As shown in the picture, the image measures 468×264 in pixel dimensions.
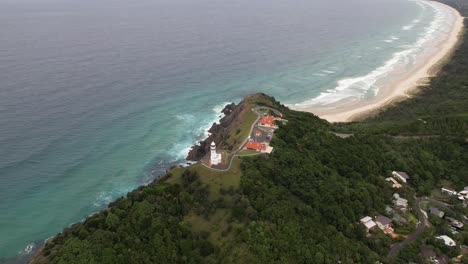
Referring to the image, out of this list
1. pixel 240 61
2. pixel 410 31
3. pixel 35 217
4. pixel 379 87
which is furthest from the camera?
pixel 410 31

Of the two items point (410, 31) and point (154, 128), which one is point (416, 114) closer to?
point (154, 128)

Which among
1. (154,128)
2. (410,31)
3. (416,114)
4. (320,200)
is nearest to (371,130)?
(416,114)

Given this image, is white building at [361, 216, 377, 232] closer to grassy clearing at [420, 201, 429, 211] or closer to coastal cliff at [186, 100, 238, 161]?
grassy clearing at [420, 201, 429, 211]

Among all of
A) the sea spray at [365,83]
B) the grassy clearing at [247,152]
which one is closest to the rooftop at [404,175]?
the grassy clearing at [247,152]

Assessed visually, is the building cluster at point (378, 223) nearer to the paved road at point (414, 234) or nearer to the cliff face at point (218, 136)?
the paved road at point (414, 234)

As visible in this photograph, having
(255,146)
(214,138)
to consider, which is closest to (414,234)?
(255,146)

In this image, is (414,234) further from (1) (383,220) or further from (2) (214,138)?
(2) (214,138)

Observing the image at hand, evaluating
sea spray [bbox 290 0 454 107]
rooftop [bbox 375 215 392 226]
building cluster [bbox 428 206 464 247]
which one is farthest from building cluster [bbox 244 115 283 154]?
sea spray [bbox 290 0 454 107]
